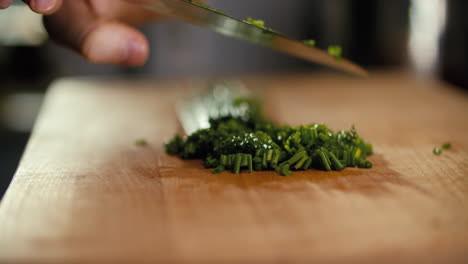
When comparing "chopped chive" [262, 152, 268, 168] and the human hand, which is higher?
the human hand

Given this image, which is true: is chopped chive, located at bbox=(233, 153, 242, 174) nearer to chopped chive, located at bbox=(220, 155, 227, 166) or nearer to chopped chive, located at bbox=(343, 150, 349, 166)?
chopped chive, located at bbox=(220, 155, 227, 166)

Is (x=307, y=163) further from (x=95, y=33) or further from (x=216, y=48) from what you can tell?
(x=216, y=48)

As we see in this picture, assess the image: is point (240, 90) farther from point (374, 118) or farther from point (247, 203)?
point (247, 203)

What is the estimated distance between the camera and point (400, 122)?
6.33 ft

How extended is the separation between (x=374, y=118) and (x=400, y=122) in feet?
0.36

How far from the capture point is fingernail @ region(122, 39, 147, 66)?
1696 mm

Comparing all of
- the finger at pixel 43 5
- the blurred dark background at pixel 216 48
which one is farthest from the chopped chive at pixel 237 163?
the blurred dark background at pixel 216 48

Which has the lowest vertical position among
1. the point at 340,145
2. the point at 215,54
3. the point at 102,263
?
the point at 102,263

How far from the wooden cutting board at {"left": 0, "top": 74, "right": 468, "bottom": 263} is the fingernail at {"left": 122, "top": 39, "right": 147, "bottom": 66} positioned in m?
0.27

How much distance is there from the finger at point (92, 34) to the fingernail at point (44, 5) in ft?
1.06

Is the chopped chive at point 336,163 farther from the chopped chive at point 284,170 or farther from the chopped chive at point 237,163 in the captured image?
the chopped chive at point 237,163

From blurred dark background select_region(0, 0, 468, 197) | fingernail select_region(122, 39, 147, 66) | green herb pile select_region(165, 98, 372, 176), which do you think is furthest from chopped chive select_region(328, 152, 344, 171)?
blurred dark background select_region(0, 0, 468, 197)

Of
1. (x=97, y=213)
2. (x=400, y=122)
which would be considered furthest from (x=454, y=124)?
(x=97, y=213)

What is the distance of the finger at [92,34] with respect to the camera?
166 centimetres
